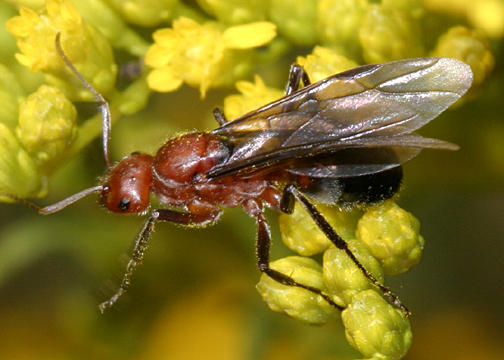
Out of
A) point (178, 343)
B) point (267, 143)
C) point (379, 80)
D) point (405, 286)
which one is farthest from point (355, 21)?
point (178, 343)

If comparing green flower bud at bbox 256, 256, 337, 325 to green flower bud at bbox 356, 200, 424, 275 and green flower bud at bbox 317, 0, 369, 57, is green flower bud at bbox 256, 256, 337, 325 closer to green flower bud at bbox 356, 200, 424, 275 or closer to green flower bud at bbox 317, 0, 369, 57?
green flower bud at bbox 356, 200, 424, 275

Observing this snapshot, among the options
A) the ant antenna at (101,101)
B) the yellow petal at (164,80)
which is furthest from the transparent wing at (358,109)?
the ant antenna at (101,101)

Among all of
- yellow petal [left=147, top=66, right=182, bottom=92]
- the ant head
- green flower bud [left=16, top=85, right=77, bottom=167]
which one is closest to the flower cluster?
the ant head

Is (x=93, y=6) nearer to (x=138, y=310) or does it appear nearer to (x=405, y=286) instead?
(x=138, y=310)

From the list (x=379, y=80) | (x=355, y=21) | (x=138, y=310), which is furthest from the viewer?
(x=138, y=310)

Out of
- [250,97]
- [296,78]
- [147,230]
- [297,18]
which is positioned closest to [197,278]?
[147,230]

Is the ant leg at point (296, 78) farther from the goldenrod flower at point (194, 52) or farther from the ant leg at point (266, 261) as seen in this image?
the ant leg at point (266, 261)
